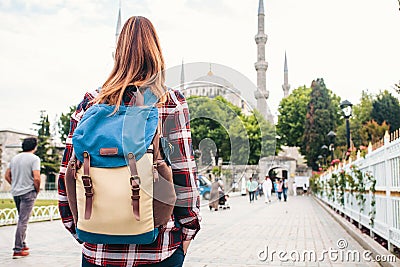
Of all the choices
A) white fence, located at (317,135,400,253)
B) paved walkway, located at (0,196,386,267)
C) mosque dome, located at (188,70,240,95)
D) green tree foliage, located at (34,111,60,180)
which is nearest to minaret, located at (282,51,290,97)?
green tree foliage, located at (34,111,60,180)

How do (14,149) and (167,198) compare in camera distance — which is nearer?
(167,198)

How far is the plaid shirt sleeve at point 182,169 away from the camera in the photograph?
1882mm

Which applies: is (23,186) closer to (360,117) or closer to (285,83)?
(360,117)

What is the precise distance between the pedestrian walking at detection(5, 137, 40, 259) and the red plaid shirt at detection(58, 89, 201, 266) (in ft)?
14.9

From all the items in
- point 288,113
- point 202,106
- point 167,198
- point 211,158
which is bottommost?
point 167,198

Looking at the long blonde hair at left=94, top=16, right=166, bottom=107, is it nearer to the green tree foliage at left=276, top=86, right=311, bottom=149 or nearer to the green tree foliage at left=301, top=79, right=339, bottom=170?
the green tree foliage at left=301, top=79, right=339, bottom=170

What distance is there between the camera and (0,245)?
24.7 ft

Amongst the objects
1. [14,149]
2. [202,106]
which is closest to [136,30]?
[202,106]

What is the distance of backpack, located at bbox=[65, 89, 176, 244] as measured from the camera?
5.35 ft

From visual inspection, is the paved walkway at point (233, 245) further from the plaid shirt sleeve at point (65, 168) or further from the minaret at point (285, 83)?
the minaret at point (285, 83)

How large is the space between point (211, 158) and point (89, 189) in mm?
1220

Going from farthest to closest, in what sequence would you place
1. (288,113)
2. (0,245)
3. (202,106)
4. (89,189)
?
(288,113), (0,245), (202,106), (89,189)

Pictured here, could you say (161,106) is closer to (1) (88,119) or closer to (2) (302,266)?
(1) (88,119)

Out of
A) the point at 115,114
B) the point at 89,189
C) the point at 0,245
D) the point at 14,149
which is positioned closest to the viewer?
the point at 89,189
